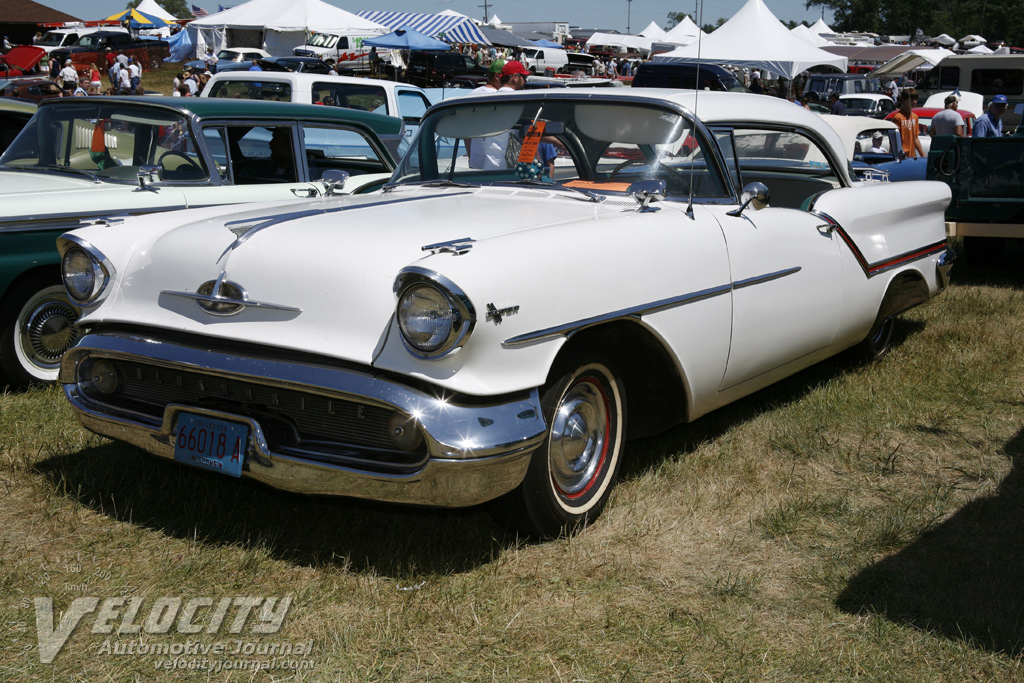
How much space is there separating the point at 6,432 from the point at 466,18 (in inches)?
865

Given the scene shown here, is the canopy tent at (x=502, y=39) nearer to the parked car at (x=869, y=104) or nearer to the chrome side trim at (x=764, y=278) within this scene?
the parked car at (x=869, y=104)

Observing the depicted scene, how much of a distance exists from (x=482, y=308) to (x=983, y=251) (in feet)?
24.4

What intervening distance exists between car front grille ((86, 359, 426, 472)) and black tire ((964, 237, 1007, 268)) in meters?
7.53

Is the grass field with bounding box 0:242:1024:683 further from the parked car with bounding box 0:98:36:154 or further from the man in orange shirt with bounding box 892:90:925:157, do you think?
the man in orange shirt with bounding box 892:90:925:157

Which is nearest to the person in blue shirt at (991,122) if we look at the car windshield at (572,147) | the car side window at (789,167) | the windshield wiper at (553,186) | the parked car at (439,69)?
the car side window at (789,167)

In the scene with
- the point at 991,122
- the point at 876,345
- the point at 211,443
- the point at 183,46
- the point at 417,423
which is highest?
the point at 183,46

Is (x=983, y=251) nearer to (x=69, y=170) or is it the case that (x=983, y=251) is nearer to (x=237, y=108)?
(x=237, y=108)

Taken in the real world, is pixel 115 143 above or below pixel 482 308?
above

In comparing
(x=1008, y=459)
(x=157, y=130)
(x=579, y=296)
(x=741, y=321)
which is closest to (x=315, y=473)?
(x=579, y=296)

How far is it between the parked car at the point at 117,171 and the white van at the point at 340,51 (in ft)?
78.8

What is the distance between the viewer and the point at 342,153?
21.7 feet

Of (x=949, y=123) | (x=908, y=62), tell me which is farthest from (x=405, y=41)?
(x=908, y=62)

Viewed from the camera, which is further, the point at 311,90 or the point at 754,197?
the point at 311,90

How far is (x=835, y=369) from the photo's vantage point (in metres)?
5.35
